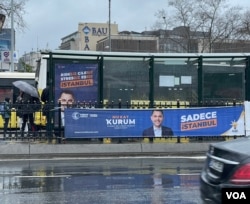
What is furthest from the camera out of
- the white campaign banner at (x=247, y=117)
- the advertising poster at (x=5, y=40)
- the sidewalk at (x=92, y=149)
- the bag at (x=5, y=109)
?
the advertising poster at (x=5, y=40)

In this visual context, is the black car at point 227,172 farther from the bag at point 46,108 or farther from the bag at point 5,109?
the bag at point 5,109

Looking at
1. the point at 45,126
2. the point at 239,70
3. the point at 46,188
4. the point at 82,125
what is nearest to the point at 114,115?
the point at 82,125

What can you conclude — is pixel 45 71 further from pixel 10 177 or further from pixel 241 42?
pixel 241 42

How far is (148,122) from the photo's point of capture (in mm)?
16219

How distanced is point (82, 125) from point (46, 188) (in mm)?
6180

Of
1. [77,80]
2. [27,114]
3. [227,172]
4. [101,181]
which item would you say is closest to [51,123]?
[27,114]

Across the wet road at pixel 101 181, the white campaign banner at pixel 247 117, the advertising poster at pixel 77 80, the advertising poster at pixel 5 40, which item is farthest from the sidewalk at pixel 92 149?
the advertising poster at pixel 5 40

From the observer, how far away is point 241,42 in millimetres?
67062

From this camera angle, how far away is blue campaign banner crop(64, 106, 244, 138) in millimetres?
15758

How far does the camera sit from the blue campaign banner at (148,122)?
15758mm

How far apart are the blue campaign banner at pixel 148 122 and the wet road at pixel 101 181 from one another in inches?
63.3

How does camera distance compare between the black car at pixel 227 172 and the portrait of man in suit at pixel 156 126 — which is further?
the portrait of man in suit at pixel 156 126

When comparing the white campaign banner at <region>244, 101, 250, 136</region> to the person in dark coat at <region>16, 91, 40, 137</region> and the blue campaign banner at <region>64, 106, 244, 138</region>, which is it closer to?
the blue campaign banner at <region>64, 106, 244, 138</region>

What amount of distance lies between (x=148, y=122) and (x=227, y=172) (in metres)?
10.8
